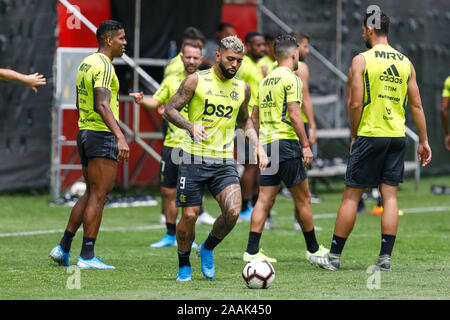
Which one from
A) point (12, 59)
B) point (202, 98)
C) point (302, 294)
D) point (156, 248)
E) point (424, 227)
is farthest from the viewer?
point (12, 59)

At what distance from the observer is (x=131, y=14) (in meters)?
17.3

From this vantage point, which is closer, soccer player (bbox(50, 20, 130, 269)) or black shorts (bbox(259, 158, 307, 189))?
soccer player (bbox(50, 20, 130, 269))

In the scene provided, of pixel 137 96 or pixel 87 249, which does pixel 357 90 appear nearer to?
pixel 137 96

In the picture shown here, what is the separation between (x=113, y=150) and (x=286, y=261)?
219 centimetres

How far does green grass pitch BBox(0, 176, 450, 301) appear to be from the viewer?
732 cm

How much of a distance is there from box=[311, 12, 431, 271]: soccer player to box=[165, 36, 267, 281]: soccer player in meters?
1.32

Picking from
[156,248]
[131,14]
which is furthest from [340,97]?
[156,248]

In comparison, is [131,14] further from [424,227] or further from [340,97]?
[424,227]

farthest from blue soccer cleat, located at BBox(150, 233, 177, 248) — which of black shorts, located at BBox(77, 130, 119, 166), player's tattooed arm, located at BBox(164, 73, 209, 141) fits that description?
player's tattooed arm, located at BBox(164, 73, 209, 141)

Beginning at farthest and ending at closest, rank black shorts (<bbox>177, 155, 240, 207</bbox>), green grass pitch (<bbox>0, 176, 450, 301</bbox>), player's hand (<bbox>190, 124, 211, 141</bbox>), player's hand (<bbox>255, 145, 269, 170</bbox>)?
player's hand (<bbox>255, 145, 269, 170</bbox>) → black shorts (<bbox>177, 155, 240, 207</bbox>) → player's hand (<bbox>190, 124, 211, 141</bbox>) → green grass pitch (<bbox>0, 176, 450, 301</bbox>)

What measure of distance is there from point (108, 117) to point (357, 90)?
7.88ft

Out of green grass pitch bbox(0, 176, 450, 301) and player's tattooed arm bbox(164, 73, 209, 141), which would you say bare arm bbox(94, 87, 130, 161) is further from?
green grass pitch bbox(0, 176, 450, 301)

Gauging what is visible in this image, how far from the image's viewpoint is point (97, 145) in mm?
9070
